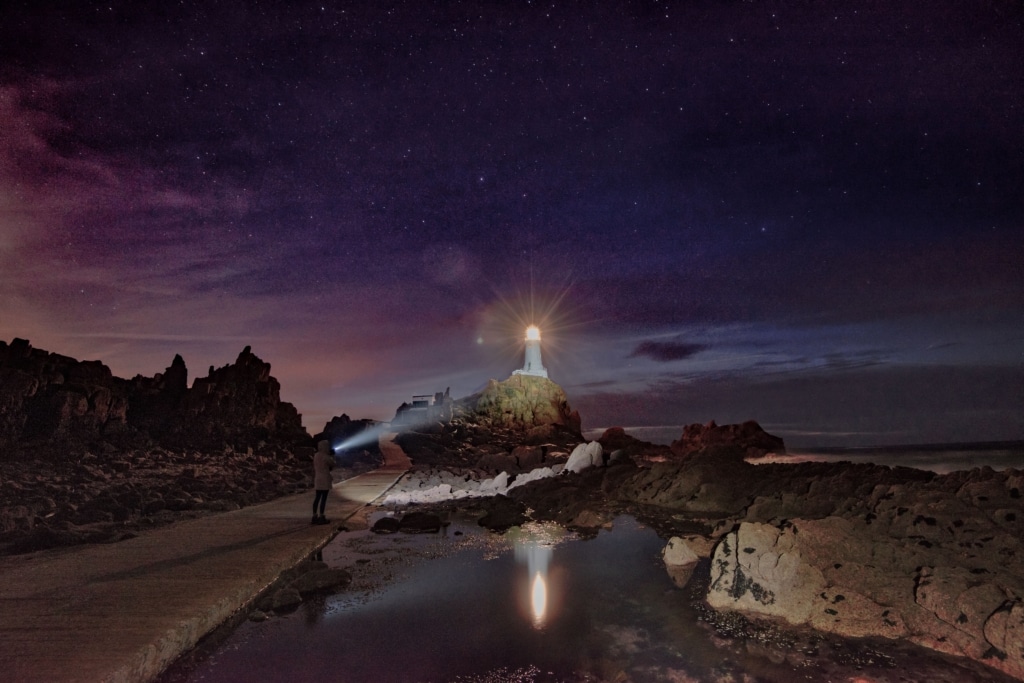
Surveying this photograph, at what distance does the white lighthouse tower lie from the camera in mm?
78375

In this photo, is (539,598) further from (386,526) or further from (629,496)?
(629,496)

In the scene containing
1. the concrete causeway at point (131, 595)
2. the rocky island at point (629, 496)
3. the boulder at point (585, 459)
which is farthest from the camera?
the boulder at point (585, 459)

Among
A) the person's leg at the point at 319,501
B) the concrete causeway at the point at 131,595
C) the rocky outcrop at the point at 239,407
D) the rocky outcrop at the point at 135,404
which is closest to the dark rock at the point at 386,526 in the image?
the person's leg at the point at 319,501

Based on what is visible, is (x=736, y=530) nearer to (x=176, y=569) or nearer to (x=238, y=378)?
(x=176, y=569)

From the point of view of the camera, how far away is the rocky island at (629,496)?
22.2 ft

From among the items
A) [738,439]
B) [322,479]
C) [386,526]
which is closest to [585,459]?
[386,526]

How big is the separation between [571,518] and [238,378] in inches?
1519

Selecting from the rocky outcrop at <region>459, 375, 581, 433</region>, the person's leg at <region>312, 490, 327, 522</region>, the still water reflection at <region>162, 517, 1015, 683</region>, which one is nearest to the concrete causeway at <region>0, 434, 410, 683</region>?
the still water reflection at <region>162, 517, 1015, 683</region>

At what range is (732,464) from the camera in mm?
17891

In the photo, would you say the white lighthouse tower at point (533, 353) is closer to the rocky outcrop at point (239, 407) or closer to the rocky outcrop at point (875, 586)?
the rocky outcrop at point (239, 407)

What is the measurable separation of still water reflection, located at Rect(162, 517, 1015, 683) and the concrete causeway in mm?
423

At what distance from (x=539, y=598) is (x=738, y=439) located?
41667 millimetres

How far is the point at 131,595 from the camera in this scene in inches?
245

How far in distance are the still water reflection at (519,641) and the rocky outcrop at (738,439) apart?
3825 cm
